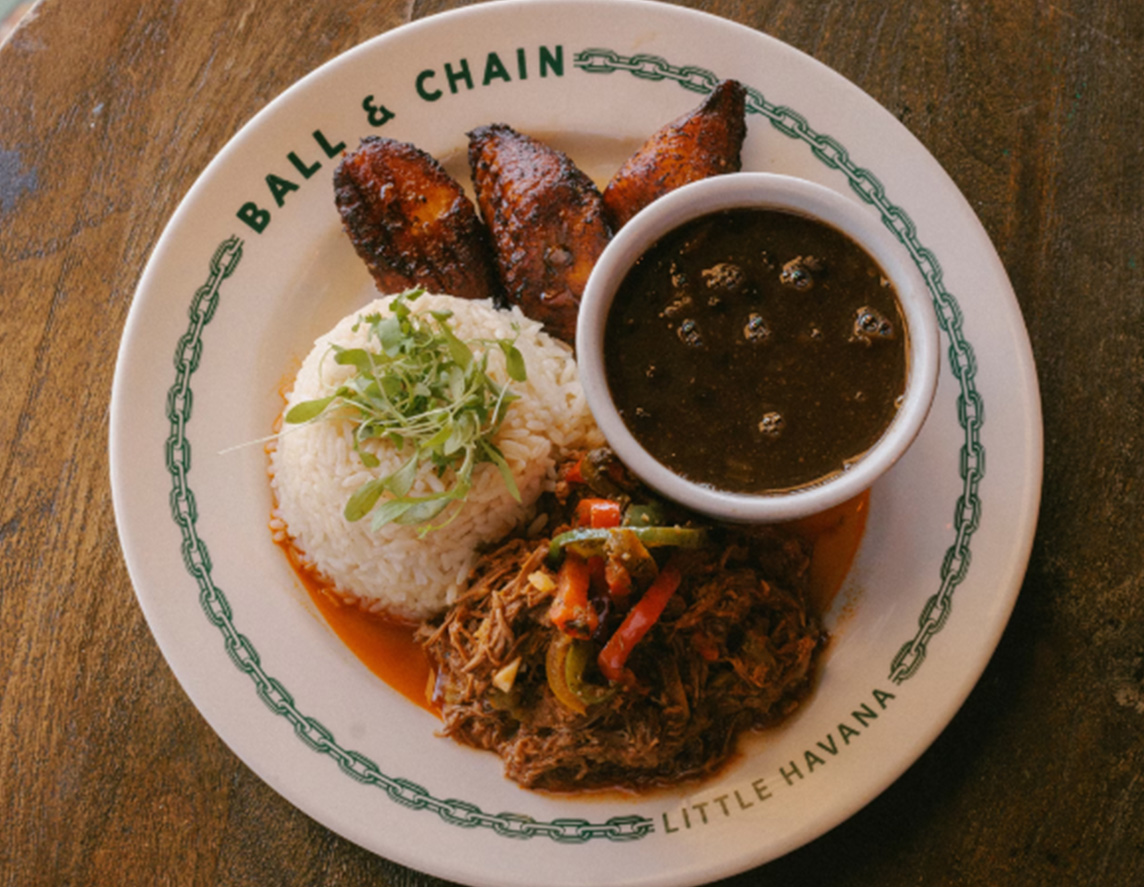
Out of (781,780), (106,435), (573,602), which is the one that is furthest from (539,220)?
(781,780)

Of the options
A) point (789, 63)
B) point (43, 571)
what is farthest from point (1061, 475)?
point (43, 571)

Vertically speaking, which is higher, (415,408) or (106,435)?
(106,435)

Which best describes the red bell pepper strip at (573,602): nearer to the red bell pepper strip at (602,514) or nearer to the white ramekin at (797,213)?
the red bell pepper strip at (602,514)

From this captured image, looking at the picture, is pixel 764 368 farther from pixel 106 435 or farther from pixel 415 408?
pixel 106 435

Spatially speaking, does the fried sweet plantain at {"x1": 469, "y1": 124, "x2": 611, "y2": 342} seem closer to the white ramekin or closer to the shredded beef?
the white ramekin

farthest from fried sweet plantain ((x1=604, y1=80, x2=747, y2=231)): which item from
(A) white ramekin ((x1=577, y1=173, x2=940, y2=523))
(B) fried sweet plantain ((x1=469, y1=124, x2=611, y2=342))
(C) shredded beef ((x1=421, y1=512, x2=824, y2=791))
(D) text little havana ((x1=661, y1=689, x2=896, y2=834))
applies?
(D) text little havana ((x1=661, y1=689, x2=896, y2=834))

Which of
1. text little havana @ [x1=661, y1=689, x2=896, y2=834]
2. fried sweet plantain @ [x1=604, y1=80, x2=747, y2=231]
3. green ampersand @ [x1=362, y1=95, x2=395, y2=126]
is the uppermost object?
green ampersand @ [x1=362, y1=95, x2=395, y2=126]
